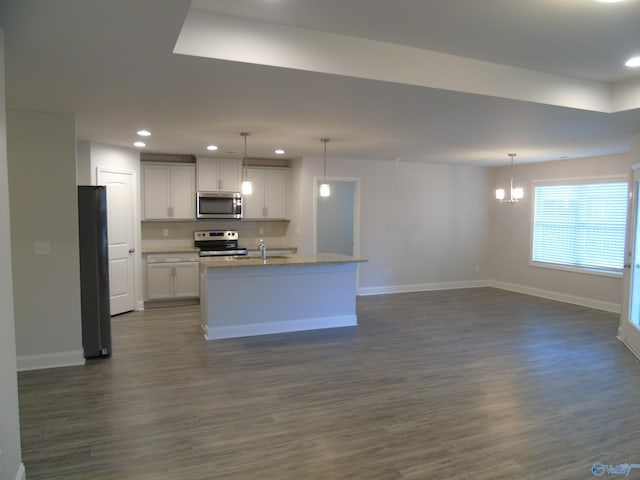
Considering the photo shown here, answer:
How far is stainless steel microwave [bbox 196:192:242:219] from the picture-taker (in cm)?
716

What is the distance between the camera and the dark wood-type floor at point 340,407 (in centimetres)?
259

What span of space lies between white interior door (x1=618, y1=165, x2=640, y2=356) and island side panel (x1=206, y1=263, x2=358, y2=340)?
319 cm

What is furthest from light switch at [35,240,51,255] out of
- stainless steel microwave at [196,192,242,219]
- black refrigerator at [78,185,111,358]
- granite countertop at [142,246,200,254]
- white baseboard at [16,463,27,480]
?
stainless steel microwave at [196,192,242,219]

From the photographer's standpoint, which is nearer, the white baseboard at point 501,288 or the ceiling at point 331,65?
the ceiling at point 331,65

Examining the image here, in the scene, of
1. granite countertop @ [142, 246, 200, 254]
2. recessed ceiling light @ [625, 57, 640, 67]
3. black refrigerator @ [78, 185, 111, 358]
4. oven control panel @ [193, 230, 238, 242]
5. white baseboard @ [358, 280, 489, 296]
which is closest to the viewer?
recessed ceiling light @ [625, 57, 640, 67]

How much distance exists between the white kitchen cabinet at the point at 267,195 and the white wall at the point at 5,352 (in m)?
5.45

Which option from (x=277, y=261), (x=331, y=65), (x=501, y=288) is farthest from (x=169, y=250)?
(x=501, y=288)

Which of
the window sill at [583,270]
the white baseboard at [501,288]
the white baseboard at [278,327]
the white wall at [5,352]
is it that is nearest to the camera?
the white wall at [5,352]

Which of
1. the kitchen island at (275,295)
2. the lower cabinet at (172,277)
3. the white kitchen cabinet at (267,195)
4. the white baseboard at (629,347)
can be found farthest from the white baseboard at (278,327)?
the white baseboard at (629,347)

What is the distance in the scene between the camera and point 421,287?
8.40 meters

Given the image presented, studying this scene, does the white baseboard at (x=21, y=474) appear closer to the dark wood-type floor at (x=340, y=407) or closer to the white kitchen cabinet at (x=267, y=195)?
the dark wood-type floor at (x=340, y=407)

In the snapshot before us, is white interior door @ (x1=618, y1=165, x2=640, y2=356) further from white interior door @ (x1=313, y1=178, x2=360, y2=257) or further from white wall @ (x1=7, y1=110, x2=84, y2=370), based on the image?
white wall @ (x1=7, y1=110, x2=84, y2=370)
